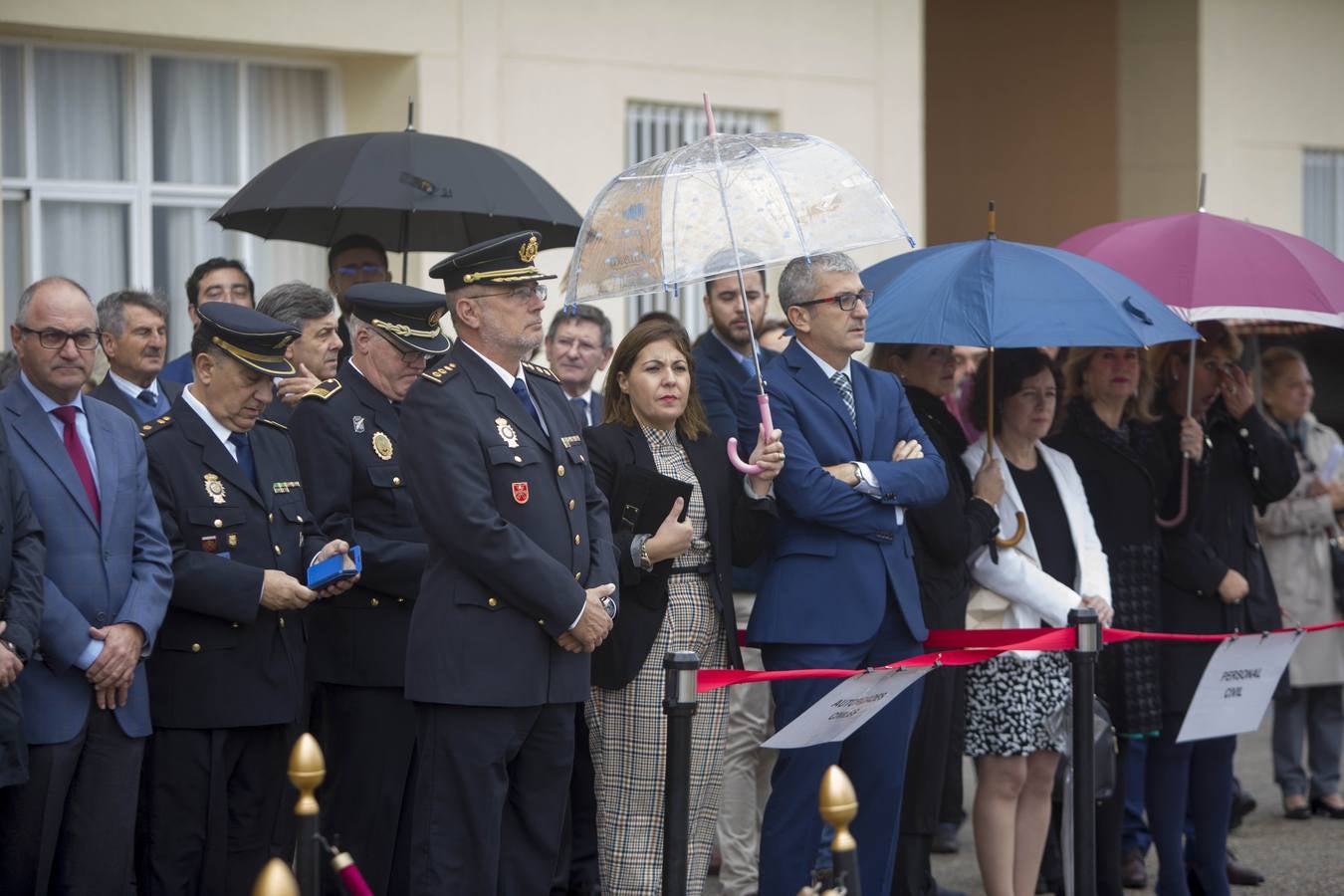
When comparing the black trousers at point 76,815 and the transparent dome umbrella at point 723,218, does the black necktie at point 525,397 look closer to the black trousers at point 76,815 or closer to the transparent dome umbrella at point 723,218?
the transparent dome umbrella at point 723,218

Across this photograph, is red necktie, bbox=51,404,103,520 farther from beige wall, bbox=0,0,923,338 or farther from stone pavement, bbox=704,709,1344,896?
beige wall, bbox=0,0,923,338

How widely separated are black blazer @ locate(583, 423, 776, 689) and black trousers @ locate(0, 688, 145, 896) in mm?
1448

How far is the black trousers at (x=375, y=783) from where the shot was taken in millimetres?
5758

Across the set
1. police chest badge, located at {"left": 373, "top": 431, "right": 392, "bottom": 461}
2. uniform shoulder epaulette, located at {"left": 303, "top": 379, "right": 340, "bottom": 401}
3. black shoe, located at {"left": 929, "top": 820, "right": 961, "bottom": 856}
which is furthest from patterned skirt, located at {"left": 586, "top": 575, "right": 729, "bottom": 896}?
black shoe, located at {"left": 929, "top": 820, "right": 961, "bottom": 856}

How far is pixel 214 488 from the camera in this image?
215 inches

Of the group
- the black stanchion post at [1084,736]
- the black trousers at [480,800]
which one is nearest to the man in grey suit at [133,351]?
the black trousers at [480,800]

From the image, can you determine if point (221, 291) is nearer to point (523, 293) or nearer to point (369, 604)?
point (369, 604)

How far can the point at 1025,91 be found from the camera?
14984 millimetres

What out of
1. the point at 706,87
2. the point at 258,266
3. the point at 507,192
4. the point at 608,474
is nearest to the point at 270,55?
the point at 258,266

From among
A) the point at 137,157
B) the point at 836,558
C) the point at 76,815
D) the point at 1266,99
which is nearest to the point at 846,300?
the point at 836,558

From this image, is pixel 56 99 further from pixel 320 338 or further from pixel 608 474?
pixel 608 474

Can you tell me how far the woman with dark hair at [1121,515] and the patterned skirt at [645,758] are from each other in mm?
1869

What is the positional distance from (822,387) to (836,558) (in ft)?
1.91

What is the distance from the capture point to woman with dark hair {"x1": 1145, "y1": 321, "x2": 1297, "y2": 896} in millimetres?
6984
